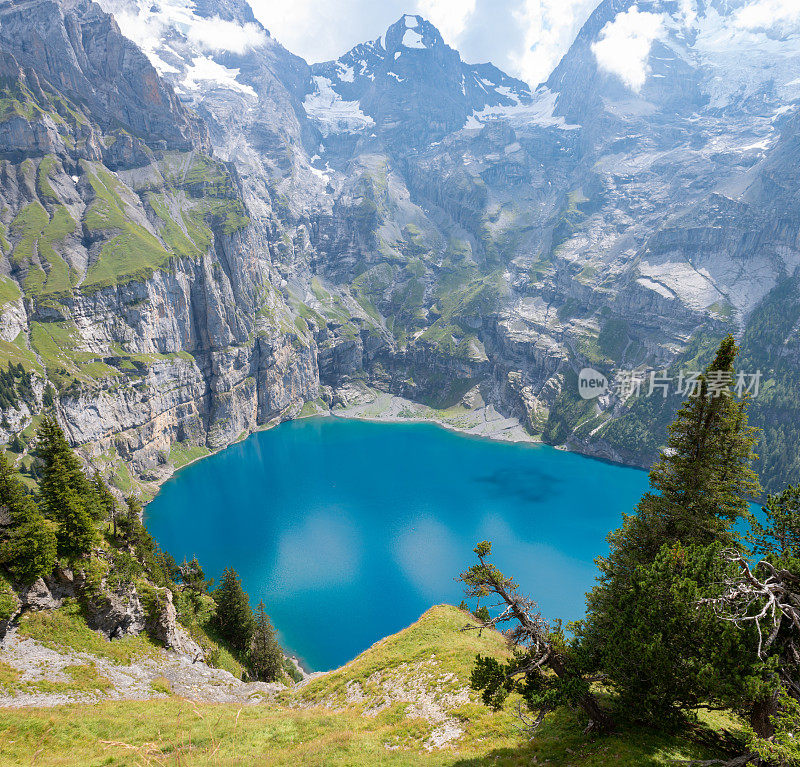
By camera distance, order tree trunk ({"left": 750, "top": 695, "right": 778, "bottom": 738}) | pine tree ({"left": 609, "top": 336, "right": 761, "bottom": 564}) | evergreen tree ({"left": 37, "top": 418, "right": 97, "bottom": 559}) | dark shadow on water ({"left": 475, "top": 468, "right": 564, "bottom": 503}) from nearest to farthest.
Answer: tree trunk ({"left": 750, "top": 695, "right": 778, "bottom": 738})
pine tree ({"left": 609, "top": 336, "right": 761, "bottom": 564})
evergreen tree ({"left": 37, "top": 418, "right": 97, "bottom": 559})
dark shadow on water ({"left": 475, "top": 468, "right": 564, "bottom": 503})

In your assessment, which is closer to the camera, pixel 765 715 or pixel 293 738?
pixel 765 715

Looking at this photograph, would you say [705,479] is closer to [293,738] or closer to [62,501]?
[293,738]

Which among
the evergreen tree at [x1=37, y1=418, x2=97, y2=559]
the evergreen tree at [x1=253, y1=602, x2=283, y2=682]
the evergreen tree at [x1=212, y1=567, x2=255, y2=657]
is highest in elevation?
the evergreen tree at [x1=37, y1=418, x2=97, y2=559]

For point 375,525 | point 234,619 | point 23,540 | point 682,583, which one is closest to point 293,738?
point 682,583

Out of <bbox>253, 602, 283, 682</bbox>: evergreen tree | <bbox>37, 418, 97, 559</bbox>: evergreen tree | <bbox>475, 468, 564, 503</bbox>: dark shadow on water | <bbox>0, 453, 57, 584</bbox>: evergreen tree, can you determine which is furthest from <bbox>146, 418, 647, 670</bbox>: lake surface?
<bbox>0, 453, 57, 584</bbox>: evergreen tree

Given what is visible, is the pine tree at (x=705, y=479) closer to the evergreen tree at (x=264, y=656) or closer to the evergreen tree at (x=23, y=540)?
the evergreen tree at (x=23, y=540)

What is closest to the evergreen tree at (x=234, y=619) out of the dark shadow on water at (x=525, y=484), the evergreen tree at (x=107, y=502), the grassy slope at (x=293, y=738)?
the evergreen tree at (x=107, y=502)

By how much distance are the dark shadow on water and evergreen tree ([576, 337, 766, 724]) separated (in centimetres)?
12006

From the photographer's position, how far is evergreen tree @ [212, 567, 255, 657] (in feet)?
154

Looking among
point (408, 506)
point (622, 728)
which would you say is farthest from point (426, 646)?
point (408, 506)

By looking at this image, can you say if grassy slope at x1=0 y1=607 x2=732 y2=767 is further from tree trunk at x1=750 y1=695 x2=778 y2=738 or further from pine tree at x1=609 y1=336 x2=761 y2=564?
pine tree at x1=609 y1=336 x2=761 y2=564

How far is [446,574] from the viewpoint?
91.4 meters

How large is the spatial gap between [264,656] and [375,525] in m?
69.1

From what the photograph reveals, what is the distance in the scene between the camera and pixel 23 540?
1129 inches
